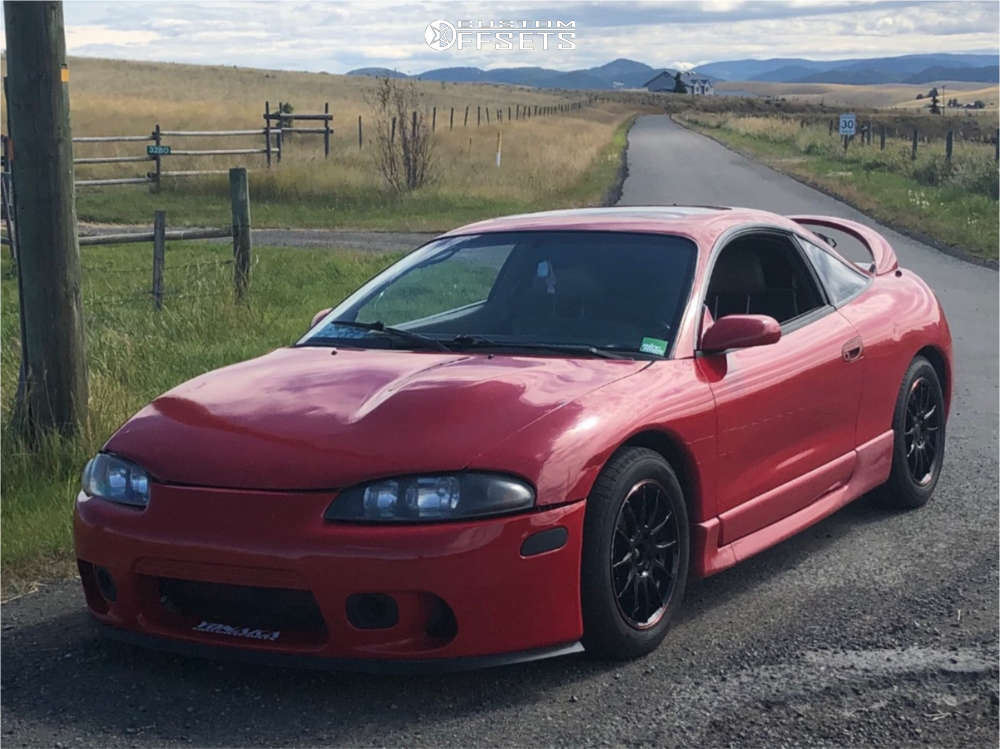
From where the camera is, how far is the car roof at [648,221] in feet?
17.4

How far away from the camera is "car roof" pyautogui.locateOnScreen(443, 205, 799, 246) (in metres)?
5.31

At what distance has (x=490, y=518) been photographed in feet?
12.5

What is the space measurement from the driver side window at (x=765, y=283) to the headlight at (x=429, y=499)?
6.86 feet

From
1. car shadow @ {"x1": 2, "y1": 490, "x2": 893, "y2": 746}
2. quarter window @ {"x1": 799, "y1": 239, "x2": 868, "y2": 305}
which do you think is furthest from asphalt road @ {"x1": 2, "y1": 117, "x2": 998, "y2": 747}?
quarter window @ {"x1": 799, "y1": 239, "x2": 868, "y2": 305}

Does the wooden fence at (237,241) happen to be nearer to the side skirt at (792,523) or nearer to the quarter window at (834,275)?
the quarter window at (834,275)

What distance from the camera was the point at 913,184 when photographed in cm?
3030

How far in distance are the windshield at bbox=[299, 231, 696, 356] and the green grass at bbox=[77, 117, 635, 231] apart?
63.8 ft

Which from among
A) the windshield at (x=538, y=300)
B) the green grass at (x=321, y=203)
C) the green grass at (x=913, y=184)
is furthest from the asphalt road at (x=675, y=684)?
the green grass at (x=321, y=203)

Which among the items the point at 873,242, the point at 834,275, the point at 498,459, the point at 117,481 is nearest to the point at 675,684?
the point at 498,459

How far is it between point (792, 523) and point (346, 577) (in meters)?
2.15

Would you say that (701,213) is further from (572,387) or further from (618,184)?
(618,184)

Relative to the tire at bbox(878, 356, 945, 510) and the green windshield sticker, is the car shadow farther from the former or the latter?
the tire at bbox(878, 356, 945, 510)

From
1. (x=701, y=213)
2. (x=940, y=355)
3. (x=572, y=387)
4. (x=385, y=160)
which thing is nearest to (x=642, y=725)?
(x=572, y=387)

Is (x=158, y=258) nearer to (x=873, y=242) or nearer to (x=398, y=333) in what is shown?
(x=873, y=242)
